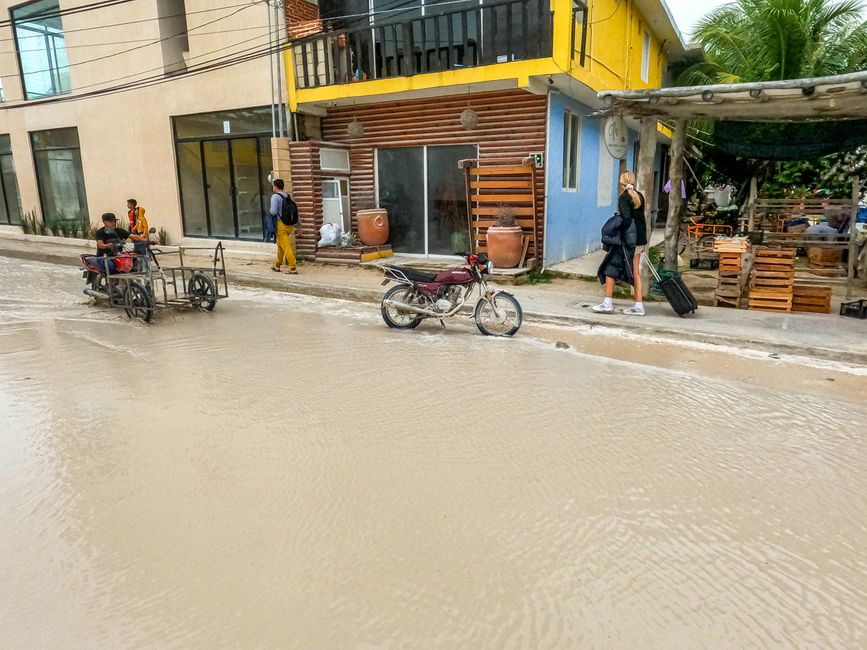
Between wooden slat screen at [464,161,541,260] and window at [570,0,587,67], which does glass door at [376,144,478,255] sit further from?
window at [570,0,587,67]

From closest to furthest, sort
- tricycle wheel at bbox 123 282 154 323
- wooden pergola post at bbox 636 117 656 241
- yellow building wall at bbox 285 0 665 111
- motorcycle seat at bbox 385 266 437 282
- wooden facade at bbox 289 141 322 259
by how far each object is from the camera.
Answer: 1. motorcycle seat at bbox 385 266 437 282
2. tricycle wheel at bbox 123 282 154 323
3. wooden pergola post at bbox 636 117 656 241
4. yellow building wall at bbox 285 0 665 111
5. wooden facade at bbox 289 141 322 259

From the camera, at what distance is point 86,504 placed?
12.2 ft

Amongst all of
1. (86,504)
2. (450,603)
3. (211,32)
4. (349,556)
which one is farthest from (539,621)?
(211,32)

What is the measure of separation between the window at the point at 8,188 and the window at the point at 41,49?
2458 millimetres

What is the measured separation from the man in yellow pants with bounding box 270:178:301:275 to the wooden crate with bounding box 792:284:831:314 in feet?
27.8

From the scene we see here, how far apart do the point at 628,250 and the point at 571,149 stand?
Answer: 511 centimetres

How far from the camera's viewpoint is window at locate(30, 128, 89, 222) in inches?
703

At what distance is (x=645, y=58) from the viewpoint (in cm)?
1728

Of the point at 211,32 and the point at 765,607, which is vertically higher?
the point at 211,32

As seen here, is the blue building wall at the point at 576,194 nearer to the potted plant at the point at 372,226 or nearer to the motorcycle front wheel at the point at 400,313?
the potted plant at the point at 372,226

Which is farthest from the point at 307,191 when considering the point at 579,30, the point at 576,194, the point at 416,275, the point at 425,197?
the point at 579,30

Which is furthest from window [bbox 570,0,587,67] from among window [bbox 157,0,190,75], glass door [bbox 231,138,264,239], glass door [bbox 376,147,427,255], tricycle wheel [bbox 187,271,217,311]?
A: window [bbox 157,0,190,75]

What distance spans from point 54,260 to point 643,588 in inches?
630

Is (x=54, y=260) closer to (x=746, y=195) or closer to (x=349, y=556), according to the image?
(x=349, y=556)
